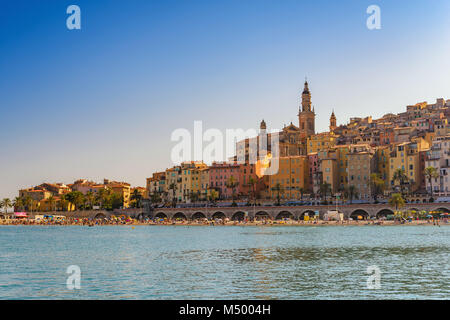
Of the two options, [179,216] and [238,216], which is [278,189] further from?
[179,216]

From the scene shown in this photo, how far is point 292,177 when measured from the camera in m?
140

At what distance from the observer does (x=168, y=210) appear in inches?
5768

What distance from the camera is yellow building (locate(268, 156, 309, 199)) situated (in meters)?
139

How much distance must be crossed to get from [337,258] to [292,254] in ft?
16.4

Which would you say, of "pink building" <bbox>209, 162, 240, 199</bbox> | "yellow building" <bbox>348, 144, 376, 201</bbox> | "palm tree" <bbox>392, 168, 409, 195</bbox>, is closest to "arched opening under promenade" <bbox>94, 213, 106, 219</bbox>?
"pink building" <bbox>209, 162, 240, 199</bbox>

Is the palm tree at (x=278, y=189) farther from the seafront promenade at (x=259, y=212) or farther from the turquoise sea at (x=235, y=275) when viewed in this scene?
the turquoise sea at (x=235, y=275)

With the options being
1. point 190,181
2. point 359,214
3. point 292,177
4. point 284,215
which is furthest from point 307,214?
point 190,181

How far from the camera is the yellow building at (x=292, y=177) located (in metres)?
139

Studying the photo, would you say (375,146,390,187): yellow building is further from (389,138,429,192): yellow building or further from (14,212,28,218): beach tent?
(14,212,28,218): beach tent

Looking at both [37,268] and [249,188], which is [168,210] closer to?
[249,188]

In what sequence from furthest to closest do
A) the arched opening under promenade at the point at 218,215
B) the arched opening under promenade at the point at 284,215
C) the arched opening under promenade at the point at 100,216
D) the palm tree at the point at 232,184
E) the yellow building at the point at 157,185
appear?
the yellow building at the point at 157,185, the arched opening under promenade at the point at 100,216, the palm tree at the point at 232,184, the arched opening under promenade at the point at 218,215, the arched opening under promenade at the point at 284,215

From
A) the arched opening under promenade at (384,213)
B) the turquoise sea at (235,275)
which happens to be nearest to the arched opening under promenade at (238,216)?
the arched opening under promenade at (384,213)
